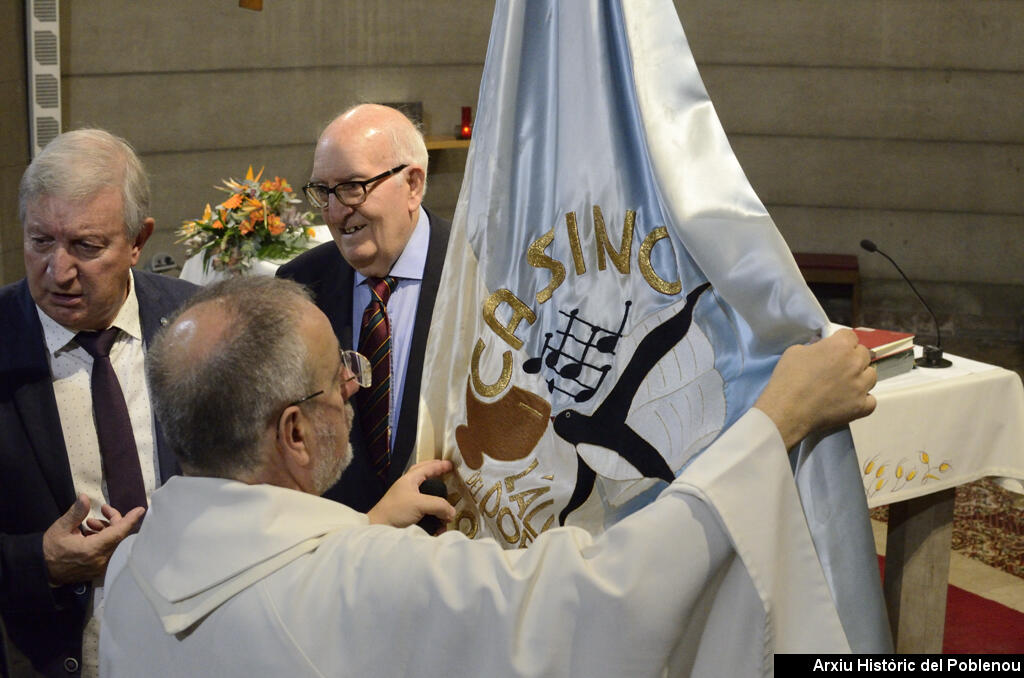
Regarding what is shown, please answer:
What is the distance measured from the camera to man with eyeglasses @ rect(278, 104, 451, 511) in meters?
2.32

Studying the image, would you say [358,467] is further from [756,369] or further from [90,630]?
[756,369]

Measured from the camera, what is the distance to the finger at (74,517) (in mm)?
1737

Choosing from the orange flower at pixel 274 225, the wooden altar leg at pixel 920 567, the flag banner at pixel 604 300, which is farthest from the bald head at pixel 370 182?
the orange flower at pixel 274 225

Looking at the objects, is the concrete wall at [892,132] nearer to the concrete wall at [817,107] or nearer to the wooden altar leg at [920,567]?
the concrete wall at [817,107]

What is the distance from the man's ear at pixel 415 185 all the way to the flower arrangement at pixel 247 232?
1.77m

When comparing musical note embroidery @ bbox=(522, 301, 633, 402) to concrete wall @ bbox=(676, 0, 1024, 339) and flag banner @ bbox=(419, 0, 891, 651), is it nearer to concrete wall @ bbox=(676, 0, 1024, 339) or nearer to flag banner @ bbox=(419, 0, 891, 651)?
flag banner @ bbox=(419, 0, 891, 651)

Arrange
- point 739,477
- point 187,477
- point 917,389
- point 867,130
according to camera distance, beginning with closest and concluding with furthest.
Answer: point 739,477 → point 187,477 → point 917,389 → point 867,130

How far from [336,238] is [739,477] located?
1.46 m

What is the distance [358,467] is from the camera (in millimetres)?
2309

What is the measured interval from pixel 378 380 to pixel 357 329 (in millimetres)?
203

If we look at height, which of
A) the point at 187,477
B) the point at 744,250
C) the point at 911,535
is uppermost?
the point at 744,250

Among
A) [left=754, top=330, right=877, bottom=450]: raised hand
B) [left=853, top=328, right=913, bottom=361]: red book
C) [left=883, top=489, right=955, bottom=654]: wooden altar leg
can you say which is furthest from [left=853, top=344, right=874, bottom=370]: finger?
[left=883, top=489, right=955, bottom=654]: wooden altar leg

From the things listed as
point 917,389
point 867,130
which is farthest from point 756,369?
point 867,130

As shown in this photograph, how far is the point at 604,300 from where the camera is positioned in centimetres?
160
